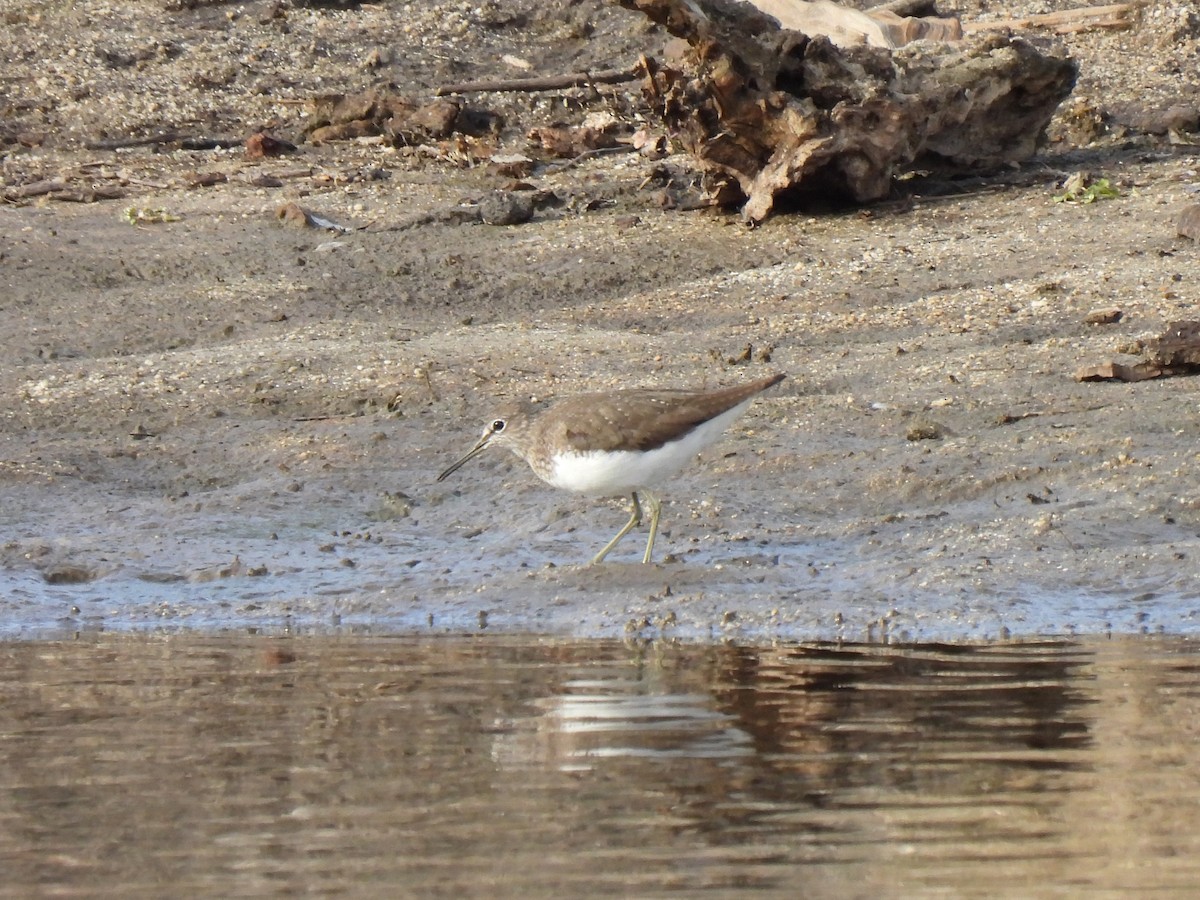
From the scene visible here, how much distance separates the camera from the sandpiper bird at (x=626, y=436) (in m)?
7.87

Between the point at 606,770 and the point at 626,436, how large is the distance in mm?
3039

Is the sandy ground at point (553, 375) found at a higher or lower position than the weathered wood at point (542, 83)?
lower

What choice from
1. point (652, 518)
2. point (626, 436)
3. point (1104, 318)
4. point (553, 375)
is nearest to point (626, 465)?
point (626, 436)

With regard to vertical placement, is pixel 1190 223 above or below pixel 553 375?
above

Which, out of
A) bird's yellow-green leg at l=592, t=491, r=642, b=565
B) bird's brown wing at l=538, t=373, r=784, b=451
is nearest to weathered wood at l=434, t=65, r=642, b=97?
bird's yellow-green leg at l=592, t=491, r=642, b=565

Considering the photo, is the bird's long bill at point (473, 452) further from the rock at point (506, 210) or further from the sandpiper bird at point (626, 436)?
the rock at point (506, 210)

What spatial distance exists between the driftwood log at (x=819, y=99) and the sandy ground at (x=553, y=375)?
0.34 metres

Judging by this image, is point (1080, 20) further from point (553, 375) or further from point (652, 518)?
point (652, 518)

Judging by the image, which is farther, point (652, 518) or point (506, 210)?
point (506, 210)

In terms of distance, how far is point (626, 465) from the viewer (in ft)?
25.8

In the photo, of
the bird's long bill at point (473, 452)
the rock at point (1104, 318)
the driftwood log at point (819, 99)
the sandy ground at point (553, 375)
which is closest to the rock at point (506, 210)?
the sandy ground at point (553, 375)

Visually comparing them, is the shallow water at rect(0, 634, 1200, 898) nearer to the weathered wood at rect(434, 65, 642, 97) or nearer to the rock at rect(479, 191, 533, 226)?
the rock at rect(479, 191, 533, 226)

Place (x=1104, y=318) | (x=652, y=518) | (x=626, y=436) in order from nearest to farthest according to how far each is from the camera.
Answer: (x=626, y=436) → (x=652, y=518) → (x=1104, y=318)

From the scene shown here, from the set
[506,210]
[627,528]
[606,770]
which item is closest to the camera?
[606,770]
